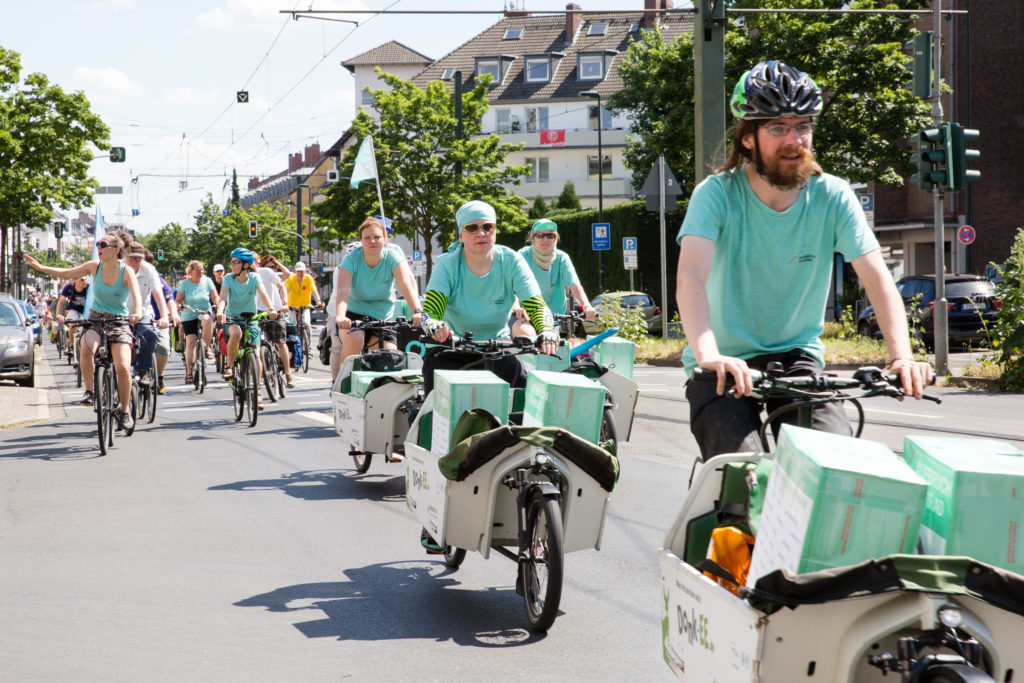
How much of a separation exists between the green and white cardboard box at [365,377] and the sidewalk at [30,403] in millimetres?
6610

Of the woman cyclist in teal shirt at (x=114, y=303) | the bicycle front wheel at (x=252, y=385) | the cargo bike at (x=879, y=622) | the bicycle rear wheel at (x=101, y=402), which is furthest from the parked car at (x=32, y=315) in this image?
the cargo bike at (x=879, y=622)

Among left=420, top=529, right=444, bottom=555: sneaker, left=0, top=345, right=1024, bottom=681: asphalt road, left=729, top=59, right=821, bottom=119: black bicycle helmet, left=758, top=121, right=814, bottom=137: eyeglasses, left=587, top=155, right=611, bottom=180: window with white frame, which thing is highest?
left=587, top=155, right=611, bottom=180: window with white frame

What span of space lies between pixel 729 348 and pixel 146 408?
11.0m

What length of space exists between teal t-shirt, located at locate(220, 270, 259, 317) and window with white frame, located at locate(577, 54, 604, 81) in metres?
61.9

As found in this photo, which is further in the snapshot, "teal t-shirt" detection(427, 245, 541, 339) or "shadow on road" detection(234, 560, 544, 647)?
"teal t-shirt" detection(427, 245, 541, 339)

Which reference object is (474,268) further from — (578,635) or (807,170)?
(807,170)

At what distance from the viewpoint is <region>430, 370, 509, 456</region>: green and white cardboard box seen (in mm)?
5168

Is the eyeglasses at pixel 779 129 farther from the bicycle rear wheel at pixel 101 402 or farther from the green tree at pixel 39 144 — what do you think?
the green tree at pixel 39 144

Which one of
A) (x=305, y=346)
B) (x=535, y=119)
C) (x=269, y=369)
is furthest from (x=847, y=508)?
(x=535, y=119)

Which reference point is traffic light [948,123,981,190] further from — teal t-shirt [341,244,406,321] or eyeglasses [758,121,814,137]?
Result: eyeglasses [758,121,814,137]

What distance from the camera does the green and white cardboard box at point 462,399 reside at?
17.0 feet

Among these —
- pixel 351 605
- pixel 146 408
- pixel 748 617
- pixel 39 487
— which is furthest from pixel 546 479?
pixel 146 408

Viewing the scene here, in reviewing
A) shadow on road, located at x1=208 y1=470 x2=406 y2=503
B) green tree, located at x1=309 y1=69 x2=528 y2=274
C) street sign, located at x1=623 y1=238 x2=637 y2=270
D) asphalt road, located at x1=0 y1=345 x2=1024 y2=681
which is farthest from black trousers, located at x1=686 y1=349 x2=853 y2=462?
green tree, located at x1=309 y1=69 x2=528 y2=274

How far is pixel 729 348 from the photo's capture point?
3.50 meters
